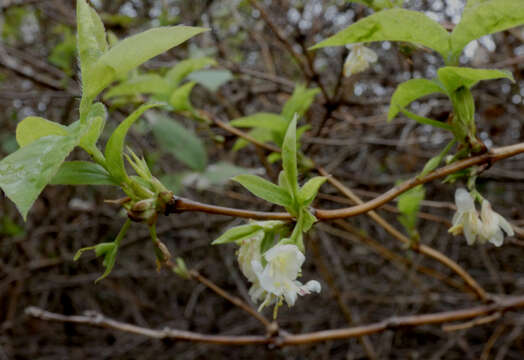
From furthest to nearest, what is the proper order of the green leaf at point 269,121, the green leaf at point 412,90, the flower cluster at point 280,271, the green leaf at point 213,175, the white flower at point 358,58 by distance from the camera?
1. the green leaf at point 213,175
2. the green leaf at point 269,121
3. the white flower at point 358,58
4. the green leaf at point 412,90
5. the flower cluster at point 280,271

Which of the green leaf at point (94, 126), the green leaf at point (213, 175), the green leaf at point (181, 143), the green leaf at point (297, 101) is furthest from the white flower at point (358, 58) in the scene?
the green leaf at point (181, 143)

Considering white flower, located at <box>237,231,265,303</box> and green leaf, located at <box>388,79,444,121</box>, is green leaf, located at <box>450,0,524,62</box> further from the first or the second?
white flower, located at <box>237,231,265,303</box>

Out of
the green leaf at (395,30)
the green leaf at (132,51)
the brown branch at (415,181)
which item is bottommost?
the brown branch at (415,181)

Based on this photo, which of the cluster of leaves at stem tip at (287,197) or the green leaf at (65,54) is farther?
the green leaf at (65,54)

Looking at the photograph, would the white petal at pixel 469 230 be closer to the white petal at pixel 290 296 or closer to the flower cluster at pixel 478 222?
the flower cluster at pixel 478 222

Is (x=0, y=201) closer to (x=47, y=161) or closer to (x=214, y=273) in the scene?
(x=214, y=273)

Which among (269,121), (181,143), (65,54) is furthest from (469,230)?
(65,54)

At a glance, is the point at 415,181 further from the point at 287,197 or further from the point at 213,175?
the point at 213,175
